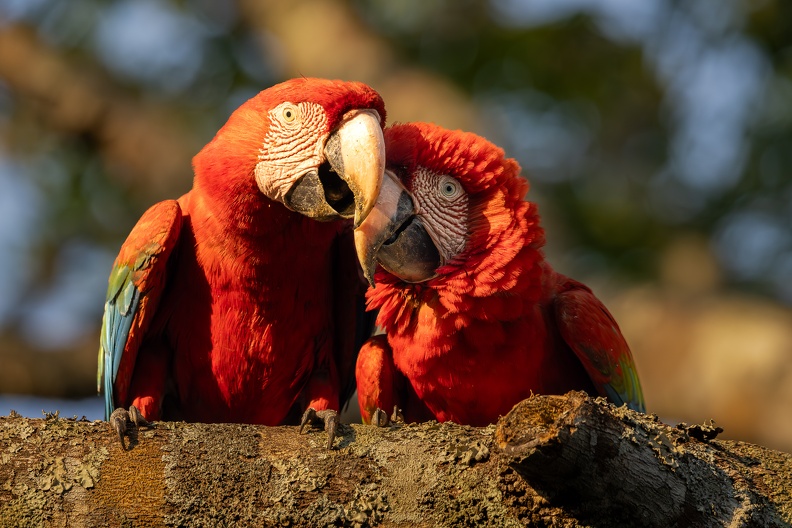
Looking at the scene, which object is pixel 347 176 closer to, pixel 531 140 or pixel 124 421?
pixel 124 421

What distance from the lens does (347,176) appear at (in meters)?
4.27

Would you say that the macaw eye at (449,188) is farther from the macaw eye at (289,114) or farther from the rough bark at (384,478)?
the rough bark at (384,478)

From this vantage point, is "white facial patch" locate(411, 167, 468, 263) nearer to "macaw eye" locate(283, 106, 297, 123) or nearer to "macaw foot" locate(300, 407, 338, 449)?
"macaw eye" locate(283, 106, 297, 123)

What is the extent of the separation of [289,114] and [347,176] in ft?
1.67

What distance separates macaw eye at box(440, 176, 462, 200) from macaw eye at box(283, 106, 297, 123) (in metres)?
0.76

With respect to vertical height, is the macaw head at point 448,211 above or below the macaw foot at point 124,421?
above

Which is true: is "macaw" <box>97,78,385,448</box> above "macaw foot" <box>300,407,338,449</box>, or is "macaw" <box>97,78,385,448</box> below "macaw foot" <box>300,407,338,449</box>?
above

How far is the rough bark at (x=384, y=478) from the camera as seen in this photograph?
3123 millimetres

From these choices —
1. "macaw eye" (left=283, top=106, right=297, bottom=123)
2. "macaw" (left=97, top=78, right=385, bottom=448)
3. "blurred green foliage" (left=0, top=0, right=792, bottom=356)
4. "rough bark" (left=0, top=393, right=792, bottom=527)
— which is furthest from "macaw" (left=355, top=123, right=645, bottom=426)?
"blurred green foliage" (left=0, top=0, right=792, bottom=356)

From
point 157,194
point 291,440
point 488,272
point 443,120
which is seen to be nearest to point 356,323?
point 488,272

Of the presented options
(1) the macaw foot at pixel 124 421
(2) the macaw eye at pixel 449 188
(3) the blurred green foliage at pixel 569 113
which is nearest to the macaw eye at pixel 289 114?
(2) the macaw eye at pixel 449 188

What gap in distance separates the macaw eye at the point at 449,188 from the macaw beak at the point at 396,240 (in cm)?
16

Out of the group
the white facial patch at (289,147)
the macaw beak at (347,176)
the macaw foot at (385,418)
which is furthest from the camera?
the white facial patch at (289,147)

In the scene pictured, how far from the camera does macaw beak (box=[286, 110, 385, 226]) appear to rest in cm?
418
